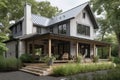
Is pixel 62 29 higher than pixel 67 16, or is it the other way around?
pixel 67 16

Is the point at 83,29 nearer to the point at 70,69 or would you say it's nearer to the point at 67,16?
the point at 67,16

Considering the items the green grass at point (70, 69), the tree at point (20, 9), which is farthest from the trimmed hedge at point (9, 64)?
the tree at point (20, 9)

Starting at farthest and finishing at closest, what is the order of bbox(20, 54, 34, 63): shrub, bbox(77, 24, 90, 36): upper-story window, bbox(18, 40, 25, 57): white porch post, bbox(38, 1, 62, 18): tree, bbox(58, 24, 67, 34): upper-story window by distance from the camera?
bbox(38, 1, 62, 18): tree, bbox(77, 24, 90, 36): upper-story window, bbox(58, 24, 67, 34): upper-story window, bbox(18, 40, 25, 57): white porch post, bbox(20, 54, 34, 63): shrub

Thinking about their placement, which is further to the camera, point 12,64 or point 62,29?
point 62,29

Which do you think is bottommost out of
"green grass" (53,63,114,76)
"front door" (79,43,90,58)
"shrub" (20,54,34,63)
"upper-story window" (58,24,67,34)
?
"green grass" (53,63,114,76)

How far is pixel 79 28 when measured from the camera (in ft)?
79.2

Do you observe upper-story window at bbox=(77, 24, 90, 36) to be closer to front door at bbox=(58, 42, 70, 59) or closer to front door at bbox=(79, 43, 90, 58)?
front door at bbox=(79, 43, 90, 58)

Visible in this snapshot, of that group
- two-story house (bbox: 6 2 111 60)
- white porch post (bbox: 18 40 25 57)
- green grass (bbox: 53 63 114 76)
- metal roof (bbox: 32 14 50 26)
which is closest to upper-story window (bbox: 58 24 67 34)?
two-story house (bbox: 6 2 111 60)

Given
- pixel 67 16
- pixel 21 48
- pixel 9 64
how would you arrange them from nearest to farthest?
pixel 9 64
pixel 21 48
pixel 67 16

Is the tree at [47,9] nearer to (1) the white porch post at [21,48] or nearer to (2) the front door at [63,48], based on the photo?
(2) the front door at [63,48]

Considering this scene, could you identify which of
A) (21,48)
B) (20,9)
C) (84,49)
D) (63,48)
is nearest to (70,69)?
(21,48)

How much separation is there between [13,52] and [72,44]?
7645mm

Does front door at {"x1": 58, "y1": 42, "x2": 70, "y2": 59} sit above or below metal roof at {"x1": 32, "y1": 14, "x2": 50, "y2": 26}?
below

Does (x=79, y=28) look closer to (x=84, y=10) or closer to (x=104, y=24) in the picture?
(x=84, y=10)
